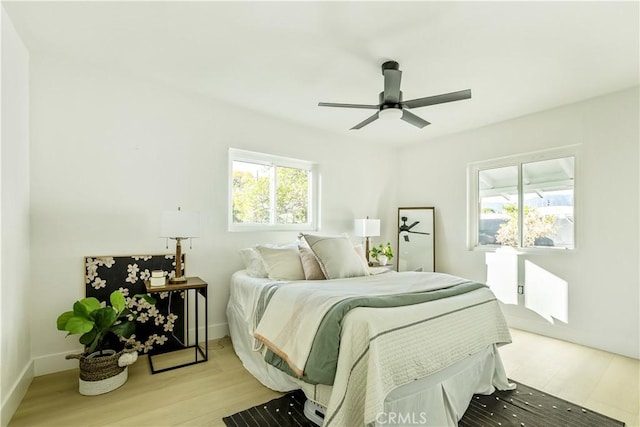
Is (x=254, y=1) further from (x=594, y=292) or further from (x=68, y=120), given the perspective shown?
(x=594, y=292)

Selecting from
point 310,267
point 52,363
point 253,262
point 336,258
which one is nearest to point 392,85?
point 336,258

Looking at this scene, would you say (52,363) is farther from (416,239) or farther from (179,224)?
(416,239)

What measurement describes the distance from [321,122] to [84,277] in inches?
115

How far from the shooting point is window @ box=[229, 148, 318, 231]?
11.8 ft

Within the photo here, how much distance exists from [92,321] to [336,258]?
74.7 inches

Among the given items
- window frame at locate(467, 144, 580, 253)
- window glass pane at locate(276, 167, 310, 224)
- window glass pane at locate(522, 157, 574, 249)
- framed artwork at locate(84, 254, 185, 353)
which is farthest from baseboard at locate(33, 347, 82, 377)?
window glass pane at locate(522, 157, 574, 249)

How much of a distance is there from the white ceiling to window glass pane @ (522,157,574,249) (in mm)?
747

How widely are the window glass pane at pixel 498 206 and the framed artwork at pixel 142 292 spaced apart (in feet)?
12.1

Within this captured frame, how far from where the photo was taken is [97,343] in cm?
235

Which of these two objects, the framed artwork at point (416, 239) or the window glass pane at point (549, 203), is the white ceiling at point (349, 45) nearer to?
the window glass pane at point (549, 203)

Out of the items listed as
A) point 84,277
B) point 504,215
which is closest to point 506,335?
point 504,215

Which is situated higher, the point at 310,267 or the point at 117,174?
the point at 117,174

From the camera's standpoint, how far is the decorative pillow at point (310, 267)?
284 cm

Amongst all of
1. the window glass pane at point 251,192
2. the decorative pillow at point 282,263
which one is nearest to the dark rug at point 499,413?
the decorative pillow at point 282,263
